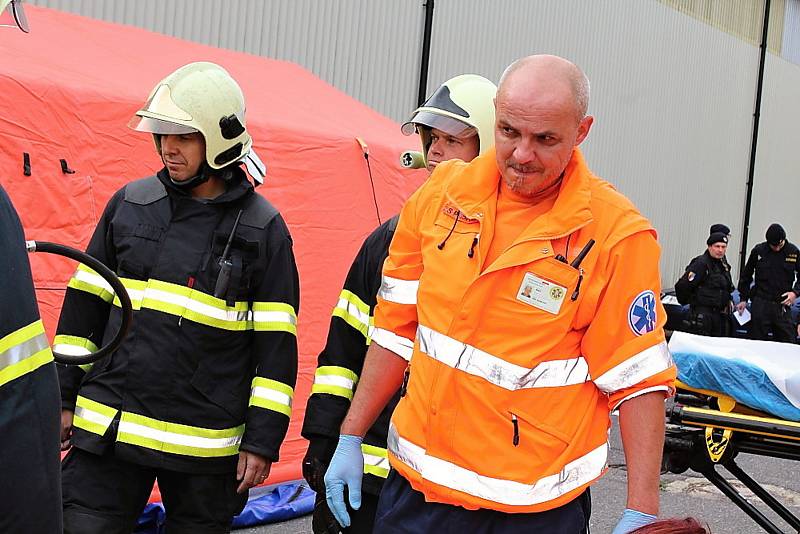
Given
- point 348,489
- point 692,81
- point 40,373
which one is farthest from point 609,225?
point 692,81

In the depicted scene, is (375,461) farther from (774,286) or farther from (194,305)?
(774,286)

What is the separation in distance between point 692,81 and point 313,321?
13.3 m

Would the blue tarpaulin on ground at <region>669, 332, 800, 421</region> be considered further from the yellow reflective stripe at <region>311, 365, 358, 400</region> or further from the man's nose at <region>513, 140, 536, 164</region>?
the man's nose at <region>513, 140, 536, 164</region>

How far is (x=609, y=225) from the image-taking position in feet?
7.80

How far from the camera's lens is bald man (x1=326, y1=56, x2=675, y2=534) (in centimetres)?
235

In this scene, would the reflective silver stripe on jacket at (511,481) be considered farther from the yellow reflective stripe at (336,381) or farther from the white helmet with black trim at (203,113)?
the white helmet with black trim at (203,113)

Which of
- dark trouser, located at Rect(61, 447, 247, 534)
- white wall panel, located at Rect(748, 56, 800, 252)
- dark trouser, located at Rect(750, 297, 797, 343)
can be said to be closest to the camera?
dark trouser, located at Rect(61, 447, 247, 534)

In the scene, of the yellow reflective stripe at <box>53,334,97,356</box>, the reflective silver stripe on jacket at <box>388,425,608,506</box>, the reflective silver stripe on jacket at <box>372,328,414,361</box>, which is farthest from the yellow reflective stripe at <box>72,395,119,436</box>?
the reflective silver stripe on jacket at <box>388,425,608,506</box>

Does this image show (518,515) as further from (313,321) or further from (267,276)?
(313,321)

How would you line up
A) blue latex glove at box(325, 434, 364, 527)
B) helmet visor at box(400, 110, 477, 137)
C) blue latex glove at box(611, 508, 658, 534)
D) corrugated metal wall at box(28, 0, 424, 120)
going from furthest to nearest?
corrugated metal wall at box(28, 0, 424, 120) → helmet visor at box(400, 110, 477, 137) → blue latex glove at box(325, 434, 364, 527) → blue latex glove at box(611, 508, 658, 534)

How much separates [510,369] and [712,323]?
10785 mm

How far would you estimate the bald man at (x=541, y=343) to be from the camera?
235 cm

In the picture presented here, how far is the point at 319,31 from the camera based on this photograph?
30.9ft

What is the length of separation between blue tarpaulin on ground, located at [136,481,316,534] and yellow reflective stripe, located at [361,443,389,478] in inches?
81.8
